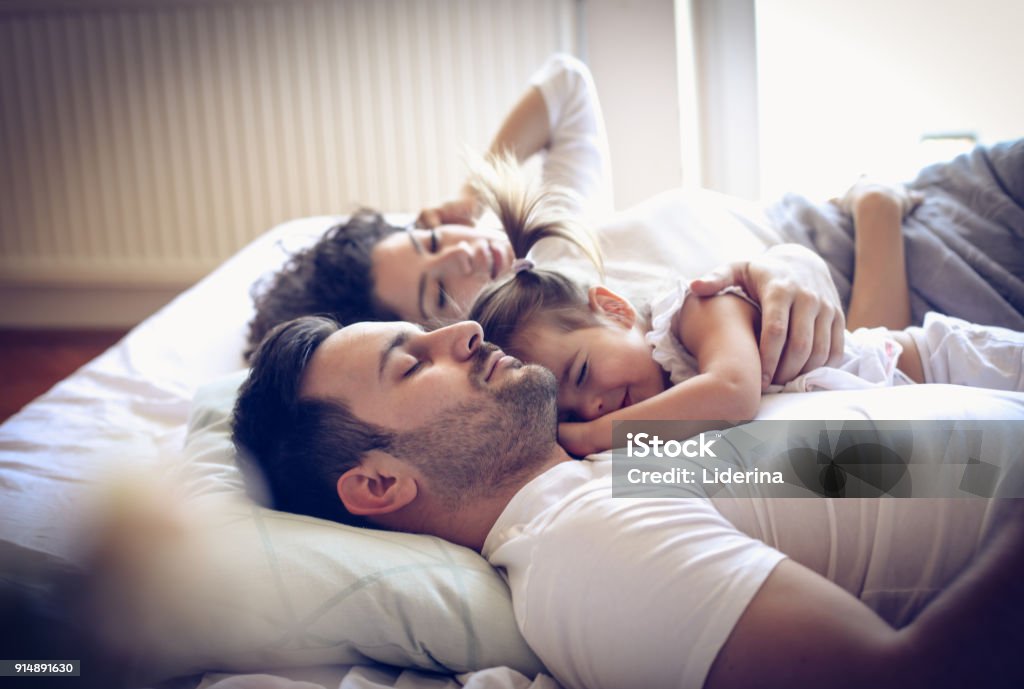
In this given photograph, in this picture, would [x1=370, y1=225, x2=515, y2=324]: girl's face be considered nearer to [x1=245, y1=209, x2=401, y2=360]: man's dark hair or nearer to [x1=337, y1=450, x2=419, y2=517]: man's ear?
[x1=245, y1=209, x2=401, y2=360]: man's dark hair

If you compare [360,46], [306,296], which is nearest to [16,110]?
[360,46]

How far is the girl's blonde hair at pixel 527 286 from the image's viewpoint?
851mm

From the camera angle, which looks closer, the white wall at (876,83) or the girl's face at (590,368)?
the girl's face at (590,368)

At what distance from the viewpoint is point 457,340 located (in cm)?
74

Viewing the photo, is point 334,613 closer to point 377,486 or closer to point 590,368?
point 377,486

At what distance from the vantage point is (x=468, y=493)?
27.8 inches

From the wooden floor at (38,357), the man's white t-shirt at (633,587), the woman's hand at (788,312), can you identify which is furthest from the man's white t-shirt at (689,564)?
the wooden floor at (38,357)

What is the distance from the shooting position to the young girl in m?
0.74

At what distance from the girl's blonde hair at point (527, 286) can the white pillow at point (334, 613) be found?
11.0 inches

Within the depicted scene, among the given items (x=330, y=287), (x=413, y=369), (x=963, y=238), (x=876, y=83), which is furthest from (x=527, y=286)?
(x=876, y=83)

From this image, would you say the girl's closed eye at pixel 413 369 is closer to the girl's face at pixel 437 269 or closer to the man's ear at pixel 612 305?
the man's ear at pixel 612 305

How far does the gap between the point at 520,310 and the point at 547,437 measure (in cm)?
18

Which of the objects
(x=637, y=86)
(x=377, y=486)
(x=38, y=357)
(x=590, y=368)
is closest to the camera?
(x=377, y=486)

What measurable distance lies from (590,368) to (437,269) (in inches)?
18.5
